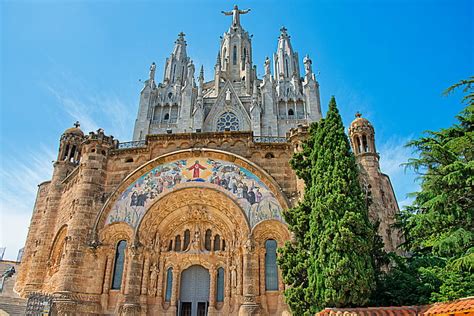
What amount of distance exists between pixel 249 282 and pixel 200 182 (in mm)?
4611

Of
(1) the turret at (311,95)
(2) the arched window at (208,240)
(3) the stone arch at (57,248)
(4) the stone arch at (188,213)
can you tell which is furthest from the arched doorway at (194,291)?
(1) the turret at (311,95)

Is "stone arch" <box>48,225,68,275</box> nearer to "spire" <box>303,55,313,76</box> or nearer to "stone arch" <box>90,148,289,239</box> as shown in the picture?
"stone arch" <box>90,148,289,239</box>

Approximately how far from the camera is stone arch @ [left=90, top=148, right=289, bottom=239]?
1466 centimetres

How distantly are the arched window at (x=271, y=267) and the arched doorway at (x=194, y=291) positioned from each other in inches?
111

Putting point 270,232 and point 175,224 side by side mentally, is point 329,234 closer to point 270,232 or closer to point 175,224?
point 270,232

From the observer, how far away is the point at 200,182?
15.5 metres

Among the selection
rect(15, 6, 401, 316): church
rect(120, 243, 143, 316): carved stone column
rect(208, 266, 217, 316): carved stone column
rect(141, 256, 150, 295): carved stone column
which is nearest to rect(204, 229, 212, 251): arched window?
rect(15, 6, 401, 316): church

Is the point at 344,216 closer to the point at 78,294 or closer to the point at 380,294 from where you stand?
the point at 380,294

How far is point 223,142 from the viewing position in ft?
53.4

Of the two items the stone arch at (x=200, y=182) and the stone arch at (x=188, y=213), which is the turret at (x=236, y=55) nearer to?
the stone arch at (x=200, y=182)

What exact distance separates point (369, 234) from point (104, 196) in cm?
1127

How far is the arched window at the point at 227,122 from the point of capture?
34125 mm

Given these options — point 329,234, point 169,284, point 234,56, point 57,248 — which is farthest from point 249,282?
point 234,56

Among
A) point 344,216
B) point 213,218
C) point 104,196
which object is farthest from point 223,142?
point 344,216
